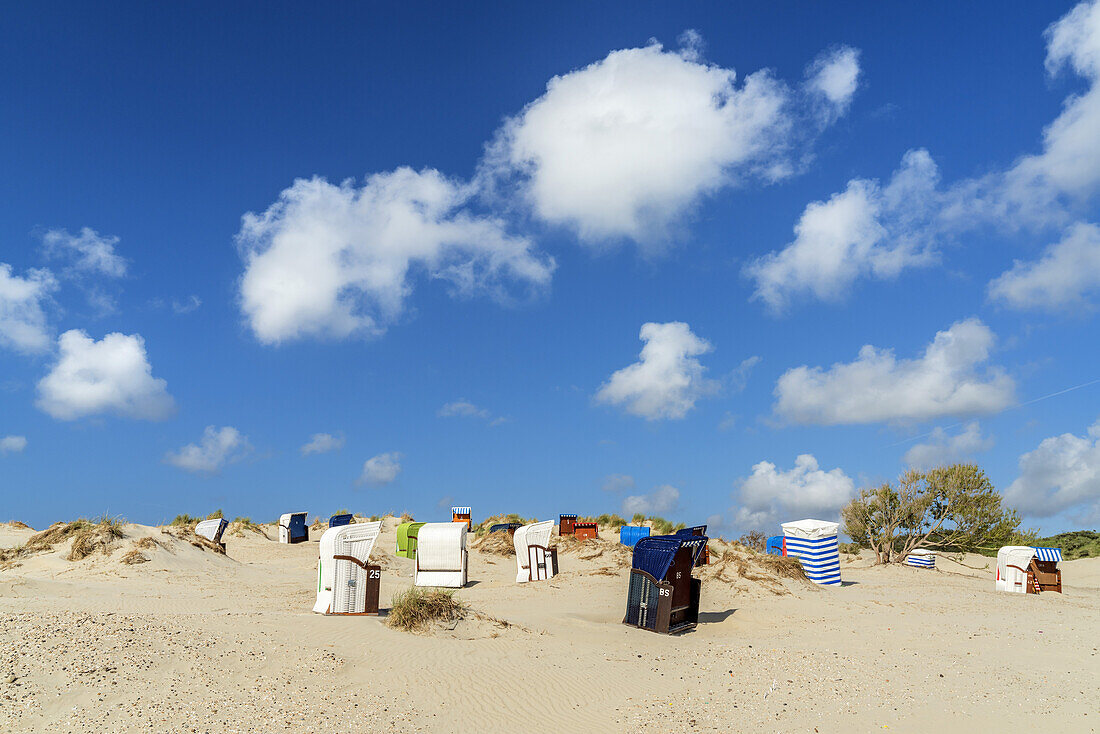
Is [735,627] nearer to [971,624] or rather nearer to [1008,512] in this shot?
[971,624]

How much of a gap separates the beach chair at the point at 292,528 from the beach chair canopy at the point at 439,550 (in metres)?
20.3

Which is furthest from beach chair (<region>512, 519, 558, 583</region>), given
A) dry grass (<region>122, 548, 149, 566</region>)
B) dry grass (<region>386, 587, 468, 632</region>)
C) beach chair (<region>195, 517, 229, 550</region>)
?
beach chair (<region>195, 517, 229, 550</region>)

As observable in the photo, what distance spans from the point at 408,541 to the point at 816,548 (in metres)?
18.6

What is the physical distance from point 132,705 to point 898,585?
28.9 metres

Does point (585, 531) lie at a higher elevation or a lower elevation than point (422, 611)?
lower

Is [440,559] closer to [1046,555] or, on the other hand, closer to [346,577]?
[346,577]

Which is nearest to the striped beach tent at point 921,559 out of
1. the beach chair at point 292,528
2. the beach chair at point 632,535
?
the beach chair at point 632,535

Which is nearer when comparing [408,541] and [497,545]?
[408,541]

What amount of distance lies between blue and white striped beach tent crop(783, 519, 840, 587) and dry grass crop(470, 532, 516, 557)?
12676 millimetres

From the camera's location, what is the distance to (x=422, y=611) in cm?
1334

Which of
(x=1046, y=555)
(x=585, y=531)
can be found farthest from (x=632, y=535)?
(x=1046, y=555)

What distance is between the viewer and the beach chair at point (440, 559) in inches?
861

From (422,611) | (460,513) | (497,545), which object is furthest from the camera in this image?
(460,513)

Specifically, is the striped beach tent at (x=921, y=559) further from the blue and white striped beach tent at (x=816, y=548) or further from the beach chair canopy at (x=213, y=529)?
the beach chair canopy at (x=213, y=529)
